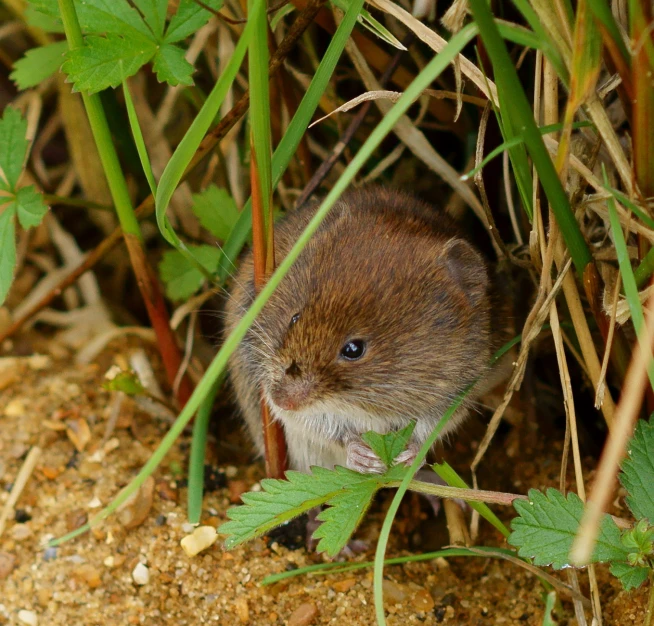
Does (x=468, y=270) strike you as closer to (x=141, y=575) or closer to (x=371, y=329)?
(x=371, y=329)

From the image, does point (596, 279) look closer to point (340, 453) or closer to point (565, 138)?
point (565, 138)

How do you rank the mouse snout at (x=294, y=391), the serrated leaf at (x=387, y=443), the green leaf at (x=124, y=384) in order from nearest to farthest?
1. the serrated leaf at (x=387, y=443)
2. the mouse snout at (x=294, y=391)
3. the green leaf at (x=124, y=384)

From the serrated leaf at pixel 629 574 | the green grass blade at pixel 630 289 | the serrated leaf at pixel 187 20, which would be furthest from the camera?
the serrated leaf at pixel 187 20

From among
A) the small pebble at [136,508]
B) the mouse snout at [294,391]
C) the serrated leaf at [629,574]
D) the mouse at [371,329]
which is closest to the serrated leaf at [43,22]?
the mouse at [371,329]

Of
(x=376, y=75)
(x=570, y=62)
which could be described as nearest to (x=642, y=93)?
(x=570, y=62)

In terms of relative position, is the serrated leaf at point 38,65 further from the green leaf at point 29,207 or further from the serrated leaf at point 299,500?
the serrated leaf at point 299,500

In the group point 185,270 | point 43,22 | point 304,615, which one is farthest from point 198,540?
point 43,22
